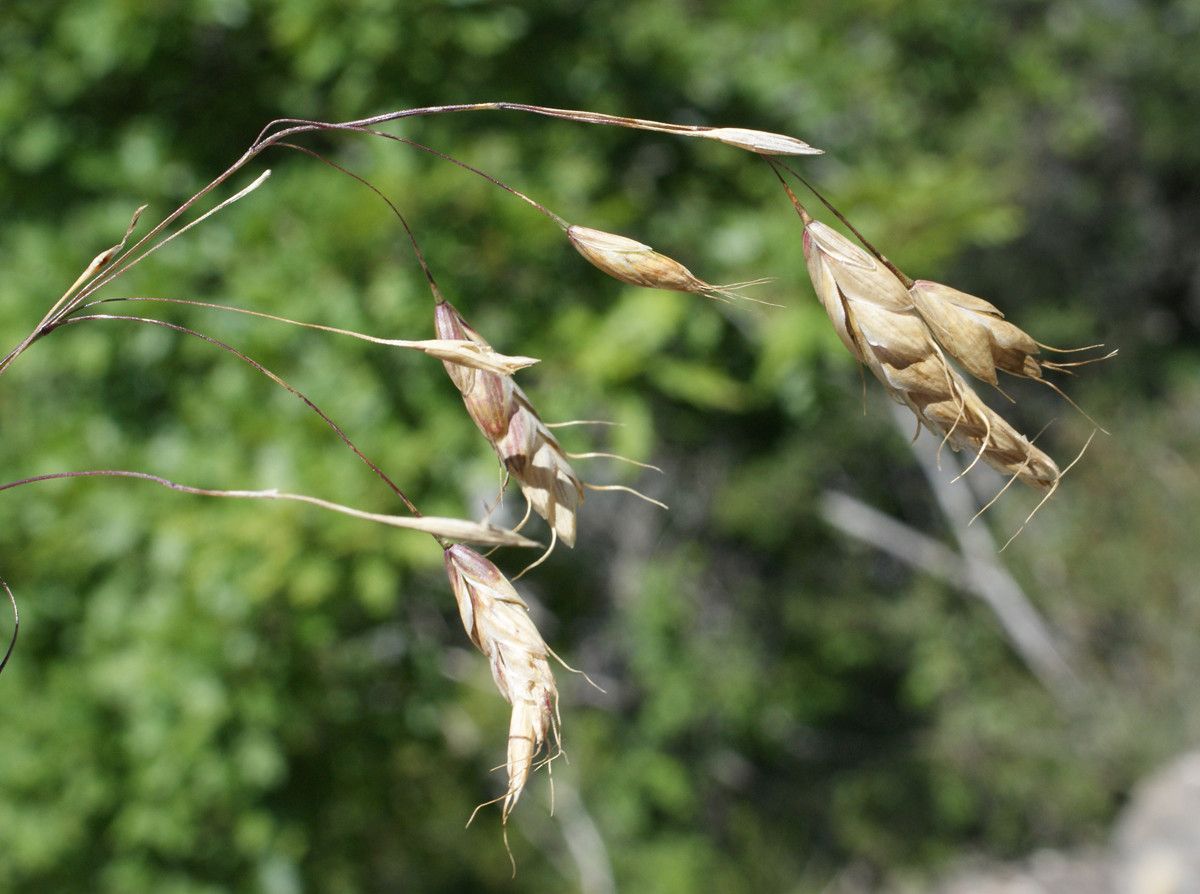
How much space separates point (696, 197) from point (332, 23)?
86cm

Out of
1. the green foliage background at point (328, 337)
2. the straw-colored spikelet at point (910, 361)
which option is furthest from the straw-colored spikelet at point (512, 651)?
the green foliage background at point (328, 337)

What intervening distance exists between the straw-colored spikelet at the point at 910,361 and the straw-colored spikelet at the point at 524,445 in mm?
189

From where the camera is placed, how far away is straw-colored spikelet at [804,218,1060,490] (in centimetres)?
67

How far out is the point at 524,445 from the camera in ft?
2.35

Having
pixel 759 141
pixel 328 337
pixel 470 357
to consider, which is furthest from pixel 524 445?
pixel 328 337

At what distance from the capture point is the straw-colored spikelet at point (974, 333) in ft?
2.24

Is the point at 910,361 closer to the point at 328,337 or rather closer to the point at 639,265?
the point at 639,265

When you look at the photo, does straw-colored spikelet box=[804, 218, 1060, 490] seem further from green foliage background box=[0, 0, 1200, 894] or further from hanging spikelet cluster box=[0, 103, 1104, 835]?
green foliage background box=[0, 0, 1200, 894]

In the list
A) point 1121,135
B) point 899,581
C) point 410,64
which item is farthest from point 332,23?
point 1121,135

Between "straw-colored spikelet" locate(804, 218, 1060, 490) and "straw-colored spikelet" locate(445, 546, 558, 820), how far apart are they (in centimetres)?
25

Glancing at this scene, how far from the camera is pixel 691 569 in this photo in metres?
6.32

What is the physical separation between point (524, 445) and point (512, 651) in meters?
0.12

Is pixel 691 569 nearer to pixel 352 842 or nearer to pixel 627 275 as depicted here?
pixel 352 842

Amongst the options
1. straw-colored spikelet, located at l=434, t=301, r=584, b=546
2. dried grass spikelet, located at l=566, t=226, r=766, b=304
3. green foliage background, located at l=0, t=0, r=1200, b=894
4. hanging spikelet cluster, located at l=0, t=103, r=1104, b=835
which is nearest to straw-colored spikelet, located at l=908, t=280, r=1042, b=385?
hanging spikelet cluster, located at l=0, t=103, r=1104, b=835
